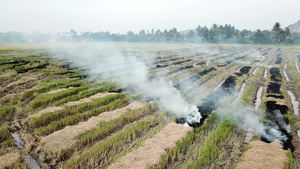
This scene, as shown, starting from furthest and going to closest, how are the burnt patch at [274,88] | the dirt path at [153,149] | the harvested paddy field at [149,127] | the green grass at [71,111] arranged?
the burnt patch at [274,88]
the green grass at [71,111]
the harvested paddy field at [149,127]
the dirt path at [153,149]

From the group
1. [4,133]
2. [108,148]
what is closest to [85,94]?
[4,133]

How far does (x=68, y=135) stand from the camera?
22.5ft

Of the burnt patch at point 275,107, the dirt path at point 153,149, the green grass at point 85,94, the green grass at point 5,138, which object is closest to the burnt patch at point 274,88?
the burnt patch at point 275,107

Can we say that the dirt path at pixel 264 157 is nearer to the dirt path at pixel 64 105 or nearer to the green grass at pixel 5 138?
the green grass at pixel 5 138

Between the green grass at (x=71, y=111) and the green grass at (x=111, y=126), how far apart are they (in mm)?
2070

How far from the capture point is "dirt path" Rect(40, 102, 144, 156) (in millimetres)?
6236

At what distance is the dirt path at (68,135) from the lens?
6.24m

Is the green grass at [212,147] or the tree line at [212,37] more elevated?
the tree line at [212,37]

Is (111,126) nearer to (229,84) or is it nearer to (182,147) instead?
(182,147)

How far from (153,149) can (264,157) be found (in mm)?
3310

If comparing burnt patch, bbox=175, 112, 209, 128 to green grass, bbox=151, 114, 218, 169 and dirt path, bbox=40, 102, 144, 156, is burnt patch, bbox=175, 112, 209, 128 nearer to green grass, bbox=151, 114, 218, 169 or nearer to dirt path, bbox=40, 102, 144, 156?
green grass, bbox=151, 114, 218, 169

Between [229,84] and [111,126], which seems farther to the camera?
[229,84]

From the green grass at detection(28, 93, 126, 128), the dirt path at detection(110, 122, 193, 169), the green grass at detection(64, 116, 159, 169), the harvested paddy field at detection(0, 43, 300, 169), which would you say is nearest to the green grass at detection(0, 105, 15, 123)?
the harvested paddy field at detection(0, 43, 300, 169)

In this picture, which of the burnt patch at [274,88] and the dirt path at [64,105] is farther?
the burnt patch at [274,88]
